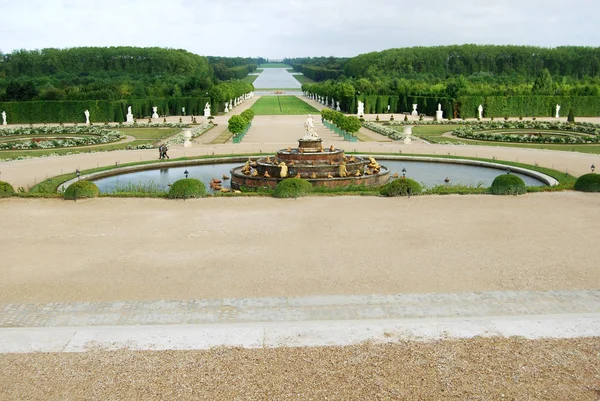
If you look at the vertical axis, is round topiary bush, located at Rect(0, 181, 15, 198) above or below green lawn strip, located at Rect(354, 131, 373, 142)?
above

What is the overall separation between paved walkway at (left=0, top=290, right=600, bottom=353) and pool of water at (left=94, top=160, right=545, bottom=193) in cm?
1207

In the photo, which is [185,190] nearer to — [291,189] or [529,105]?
[291,189]

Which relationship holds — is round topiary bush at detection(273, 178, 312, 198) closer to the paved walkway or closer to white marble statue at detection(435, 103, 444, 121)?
the paved walkway

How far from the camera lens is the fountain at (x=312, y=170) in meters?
20.1

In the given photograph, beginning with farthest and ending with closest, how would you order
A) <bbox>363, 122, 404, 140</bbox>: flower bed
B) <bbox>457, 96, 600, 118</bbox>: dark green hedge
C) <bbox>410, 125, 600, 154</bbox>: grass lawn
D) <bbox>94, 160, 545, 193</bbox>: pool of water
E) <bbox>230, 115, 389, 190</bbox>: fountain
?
1. <bbox>457, 96, 600, 118</bbox>: dark green hedge
2. <bbox>363, 122, 404, 140</bbox>: flower bed
3. <bbox>410, 125, 600, 154</bbox>: grass lawn
4. <bbox>94, 160, 545, 193</bbox>: pool of water
5. <bbox>230, 115, 389, 190</bbox>: fountain

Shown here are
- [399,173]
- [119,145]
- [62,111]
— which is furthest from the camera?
[62,111]

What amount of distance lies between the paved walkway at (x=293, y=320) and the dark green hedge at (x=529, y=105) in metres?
49.4

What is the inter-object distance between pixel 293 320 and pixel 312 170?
12828 mm

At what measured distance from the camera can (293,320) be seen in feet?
26.5

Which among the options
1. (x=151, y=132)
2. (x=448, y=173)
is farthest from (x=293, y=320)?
(x=151, y=132)

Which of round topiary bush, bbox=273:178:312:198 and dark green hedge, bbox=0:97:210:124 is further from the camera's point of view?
dark green hedge, bbox=0:97:210:124

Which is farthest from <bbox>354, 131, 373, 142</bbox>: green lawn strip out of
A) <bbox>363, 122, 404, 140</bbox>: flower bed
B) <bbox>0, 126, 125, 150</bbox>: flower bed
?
<bbox>0, 126, 125, 150</bbox>: flower bed

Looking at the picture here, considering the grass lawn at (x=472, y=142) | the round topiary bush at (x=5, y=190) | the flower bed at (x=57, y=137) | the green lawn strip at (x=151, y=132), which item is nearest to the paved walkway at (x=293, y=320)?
the round topiary bush at (x=5, y=190)

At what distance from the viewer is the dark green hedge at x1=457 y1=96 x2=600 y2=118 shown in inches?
2185
